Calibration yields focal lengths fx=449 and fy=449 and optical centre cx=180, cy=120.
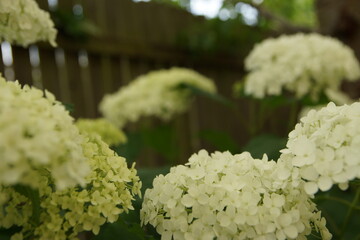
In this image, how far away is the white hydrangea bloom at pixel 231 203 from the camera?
0.70 m

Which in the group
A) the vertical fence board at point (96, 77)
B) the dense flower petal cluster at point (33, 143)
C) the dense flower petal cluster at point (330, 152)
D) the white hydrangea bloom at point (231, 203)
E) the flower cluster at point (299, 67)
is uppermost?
the dense flower petal cluster at point (33, 143)

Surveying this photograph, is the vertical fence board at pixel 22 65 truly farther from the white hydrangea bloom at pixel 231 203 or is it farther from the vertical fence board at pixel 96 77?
the white hydrangea bloom at pixel 231 203

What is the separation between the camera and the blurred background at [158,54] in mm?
2502

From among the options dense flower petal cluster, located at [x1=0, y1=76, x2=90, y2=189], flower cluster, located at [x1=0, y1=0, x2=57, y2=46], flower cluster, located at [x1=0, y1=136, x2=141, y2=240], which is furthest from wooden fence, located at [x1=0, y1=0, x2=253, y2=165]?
dense flower petal cluster, located at [x1=0, y1=76, x2=90, y2=189]

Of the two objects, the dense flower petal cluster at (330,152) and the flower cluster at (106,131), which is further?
the flower cluster at (106,131)

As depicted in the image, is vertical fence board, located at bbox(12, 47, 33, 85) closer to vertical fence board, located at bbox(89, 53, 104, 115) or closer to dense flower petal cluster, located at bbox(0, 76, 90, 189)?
vertical fence board, located at bbox(89, 53, 104, 115)

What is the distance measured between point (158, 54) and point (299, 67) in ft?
5.85

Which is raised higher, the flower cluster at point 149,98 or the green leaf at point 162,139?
the flower cluster at point 149,98

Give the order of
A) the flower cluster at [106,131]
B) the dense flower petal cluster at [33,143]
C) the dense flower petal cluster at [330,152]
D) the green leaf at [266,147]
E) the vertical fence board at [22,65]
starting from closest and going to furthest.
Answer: the dense flower petal cluster at [33,143], the dense flower petal cluster at [330,152], the green leaf at [266,147], the flower cluster at [106,131], the vertical fence board at [22,65]

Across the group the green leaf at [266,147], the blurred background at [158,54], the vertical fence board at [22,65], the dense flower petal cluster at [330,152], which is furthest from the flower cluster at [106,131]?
the vertical fence board at [22,65]

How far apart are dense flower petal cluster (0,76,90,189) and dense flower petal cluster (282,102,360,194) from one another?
0.33m

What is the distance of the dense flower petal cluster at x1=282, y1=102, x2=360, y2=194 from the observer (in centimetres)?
64

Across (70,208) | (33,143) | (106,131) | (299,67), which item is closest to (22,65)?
(106,131)

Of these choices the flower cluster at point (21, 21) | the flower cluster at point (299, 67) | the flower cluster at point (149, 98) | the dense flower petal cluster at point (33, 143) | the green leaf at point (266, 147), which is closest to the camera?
the dense flower petal cluster at point (33, 143)
